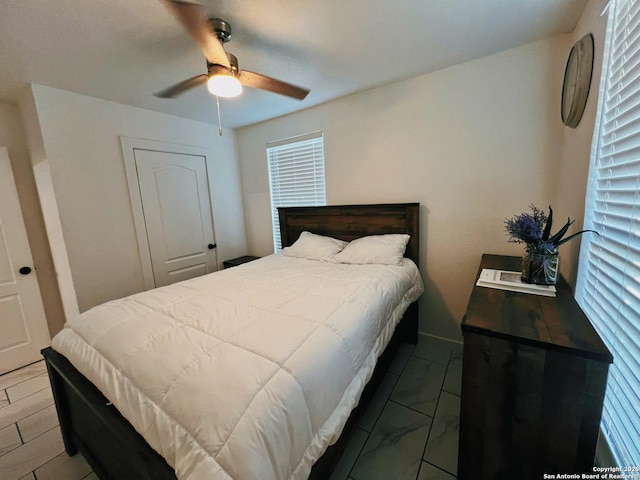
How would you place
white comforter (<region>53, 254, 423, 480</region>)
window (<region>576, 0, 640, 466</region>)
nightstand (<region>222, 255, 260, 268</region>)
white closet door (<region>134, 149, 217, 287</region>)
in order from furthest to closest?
nightstand (<region>222, 255, 260, 268</region>), white closet door (<region>134, 149, 217, 287</region>), window (<region>576, 0, 640, 466</region>), white comforter (<region>53, 254, 423, 480</region>)

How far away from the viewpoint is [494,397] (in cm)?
104

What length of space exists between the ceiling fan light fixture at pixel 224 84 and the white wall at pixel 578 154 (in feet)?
5.98

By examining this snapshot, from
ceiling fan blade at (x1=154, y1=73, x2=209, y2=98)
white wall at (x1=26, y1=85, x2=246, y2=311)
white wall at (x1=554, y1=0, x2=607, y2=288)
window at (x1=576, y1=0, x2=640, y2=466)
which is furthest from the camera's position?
white wall at (x1=26, y1=85, x2=246, y2=311)

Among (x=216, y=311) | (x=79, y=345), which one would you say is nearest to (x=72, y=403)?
(x=79, y=345)

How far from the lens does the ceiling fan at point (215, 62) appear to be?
1121mm

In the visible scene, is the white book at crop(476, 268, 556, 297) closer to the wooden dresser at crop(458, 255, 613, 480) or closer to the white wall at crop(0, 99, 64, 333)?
the wooden dresser at crop(458, 255, 613, 480)

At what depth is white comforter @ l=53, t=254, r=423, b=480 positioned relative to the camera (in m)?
0.77

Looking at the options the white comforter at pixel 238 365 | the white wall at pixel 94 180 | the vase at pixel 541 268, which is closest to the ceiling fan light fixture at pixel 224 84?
the white comforter at pixel 238 365

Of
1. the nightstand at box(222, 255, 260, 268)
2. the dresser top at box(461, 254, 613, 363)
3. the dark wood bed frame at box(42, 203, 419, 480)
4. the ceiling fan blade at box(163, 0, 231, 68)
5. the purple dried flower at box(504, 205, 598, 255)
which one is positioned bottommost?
the dark wood bed frame at box(42, 203, 419, 480)

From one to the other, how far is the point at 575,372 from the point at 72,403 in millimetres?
2296

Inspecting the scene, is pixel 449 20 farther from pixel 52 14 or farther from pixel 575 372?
pixel 52 14

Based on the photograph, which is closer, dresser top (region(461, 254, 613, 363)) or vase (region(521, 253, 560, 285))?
dresser top (region(461, 254, 613, 363))

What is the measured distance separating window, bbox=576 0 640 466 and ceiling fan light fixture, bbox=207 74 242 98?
1.73 m

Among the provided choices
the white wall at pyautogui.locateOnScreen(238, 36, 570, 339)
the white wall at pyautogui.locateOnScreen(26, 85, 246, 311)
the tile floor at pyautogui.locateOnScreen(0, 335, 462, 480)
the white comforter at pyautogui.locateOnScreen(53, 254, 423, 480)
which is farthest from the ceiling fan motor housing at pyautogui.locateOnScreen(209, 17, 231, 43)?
the tile floor at pyautogui.locateOnScreen(0, 335, 462, 480)
